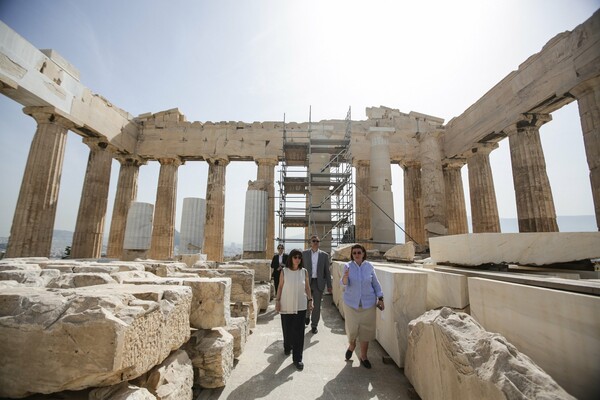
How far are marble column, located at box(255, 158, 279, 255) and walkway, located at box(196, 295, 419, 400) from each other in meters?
9.94

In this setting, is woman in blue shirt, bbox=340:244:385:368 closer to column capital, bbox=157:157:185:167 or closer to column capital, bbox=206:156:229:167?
column capital, bbox=206:156:229:167

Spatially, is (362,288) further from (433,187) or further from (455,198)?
(455,198)

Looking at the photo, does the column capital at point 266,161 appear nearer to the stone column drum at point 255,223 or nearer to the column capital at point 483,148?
the stone column drum at point 255,223

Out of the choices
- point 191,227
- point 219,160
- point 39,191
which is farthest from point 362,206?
point 39,191

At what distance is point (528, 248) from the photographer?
315 centimetres

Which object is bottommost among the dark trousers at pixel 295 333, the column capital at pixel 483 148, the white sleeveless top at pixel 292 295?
the dark trousers at pixel 295 333

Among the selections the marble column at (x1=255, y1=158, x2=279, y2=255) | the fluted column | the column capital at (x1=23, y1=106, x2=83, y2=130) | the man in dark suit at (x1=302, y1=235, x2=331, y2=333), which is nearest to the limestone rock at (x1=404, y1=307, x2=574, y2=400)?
the man in dark suit at (x1=302, y1=235, x2=331, y2=333)

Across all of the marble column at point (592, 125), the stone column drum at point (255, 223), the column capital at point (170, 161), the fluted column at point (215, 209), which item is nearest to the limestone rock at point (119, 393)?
the stone column drum at point (255, 223)

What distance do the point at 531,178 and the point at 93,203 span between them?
63.0ft

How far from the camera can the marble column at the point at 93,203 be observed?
12156 millimetres

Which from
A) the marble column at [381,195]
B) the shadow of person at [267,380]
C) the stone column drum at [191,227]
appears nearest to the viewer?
the shadow of person at [267,380]

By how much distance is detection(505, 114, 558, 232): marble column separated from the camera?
33.0 ft

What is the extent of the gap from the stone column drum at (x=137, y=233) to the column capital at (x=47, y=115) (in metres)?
4.27

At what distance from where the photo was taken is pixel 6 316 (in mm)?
1607
